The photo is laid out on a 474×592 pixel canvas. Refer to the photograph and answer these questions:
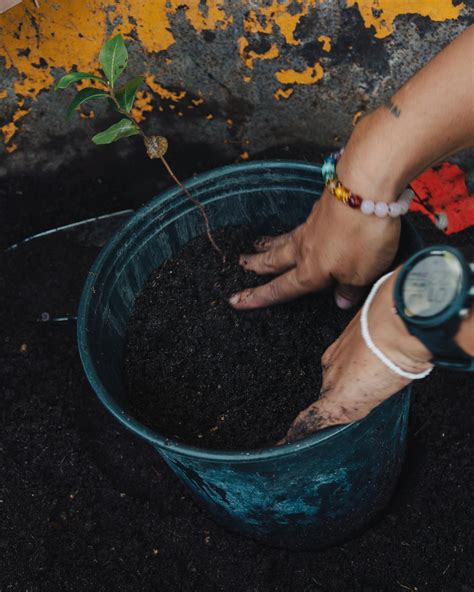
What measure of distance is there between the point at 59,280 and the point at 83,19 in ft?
2.47

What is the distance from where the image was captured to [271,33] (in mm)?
1659

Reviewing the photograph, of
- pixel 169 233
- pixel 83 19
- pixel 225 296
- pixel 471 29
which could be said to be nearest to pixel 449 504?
pixel 225 296

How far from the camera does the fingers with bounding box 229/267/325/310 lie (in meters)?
1.32

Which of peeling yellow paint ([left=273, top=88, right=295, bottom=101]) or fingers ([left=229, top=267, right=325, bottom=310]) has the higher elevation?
peeling yellow paint ([left=273, top=88, right=295, bottom=101])

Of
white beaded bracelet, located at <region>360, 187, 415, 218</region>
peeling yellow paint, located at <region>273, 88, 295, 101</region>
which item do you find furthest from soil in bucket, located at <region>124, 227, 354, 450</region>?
peeling yellow paint, located at <region>273, 88, 295, 101</region>

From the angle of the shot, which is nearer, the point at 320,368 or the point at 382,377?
the point at 382,377

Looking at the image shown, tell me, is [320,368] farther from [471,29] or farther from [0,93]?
[0,93]

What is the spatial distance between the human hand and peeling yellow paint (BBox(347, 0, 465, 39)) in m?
0.87

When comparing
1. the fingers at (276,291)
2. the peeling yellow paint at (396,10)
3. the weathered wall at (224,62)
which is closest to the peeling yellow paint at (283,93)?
the weathered wall at (224,62)

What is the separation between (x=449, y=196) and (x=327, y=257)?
0.84 m

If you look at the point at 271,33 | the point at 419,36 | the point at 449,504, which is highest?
the point at 419,36

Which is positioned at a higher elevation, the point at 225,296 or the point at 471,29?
the point at 471,29

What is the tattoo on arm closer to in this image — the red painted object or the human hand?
the human hand

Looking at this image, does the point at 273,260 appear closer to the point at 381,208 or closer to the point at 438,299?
the point at 381,208
